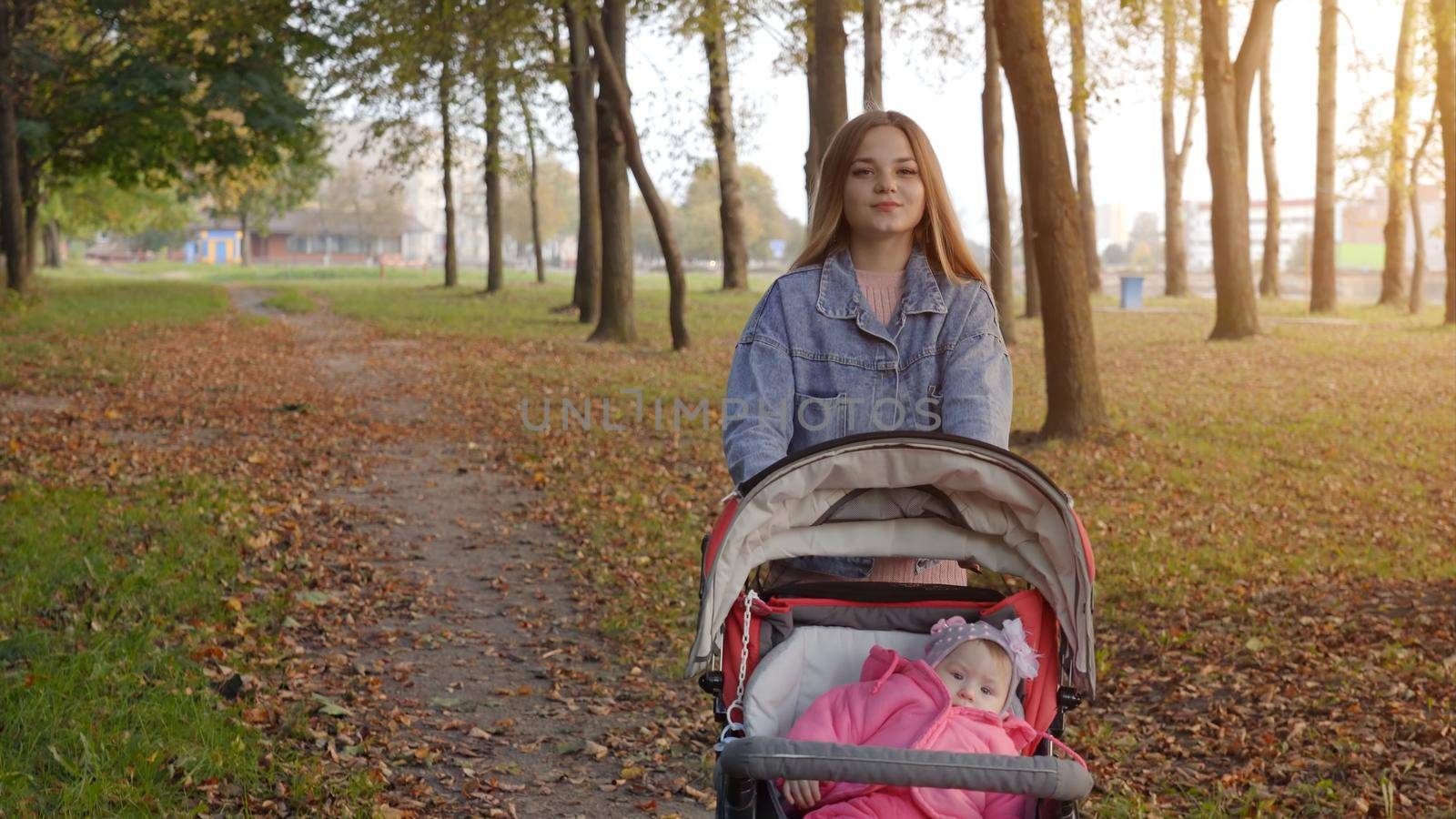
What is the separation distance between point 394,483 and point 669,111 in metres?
14.5

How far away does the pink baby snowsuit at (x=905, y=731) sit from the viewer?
2.95m

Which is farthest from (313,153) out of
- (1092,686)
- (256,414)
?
(1092,686)

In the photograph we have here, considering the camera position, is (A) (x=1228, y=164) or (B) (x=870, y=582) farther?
(A) (x=1228, y=164)

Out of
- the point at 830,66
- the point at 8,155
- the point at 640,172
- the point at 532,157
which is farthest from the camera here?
the point at 532,157

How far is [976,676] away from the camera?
3.20 metres

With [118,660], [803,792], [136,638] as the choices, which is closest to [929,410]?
[803,792]

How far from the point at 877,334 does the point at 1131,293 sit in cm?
3546

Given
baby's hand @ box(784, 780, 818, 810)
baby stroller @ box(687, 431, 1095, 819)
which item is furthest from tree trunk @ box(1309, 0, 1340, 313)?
baby's hand @ box(784, 780, 818, 810)

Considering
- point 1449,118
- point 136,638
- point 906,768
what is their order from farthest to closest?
1. point 1449,118
2. point 136,638
3. point 906,768

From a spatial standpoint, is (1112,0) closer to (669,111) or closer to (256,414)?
(669,111)

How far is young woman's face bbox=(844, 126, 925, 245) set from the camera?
3.63m

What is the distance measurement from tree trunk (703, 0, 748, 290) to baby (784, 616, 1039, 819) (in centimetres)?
1953

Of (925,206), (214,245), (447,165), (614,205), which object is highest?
(214,245)

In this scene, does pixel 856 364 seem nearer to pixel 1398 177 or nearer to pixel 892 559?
pixel 892 559
